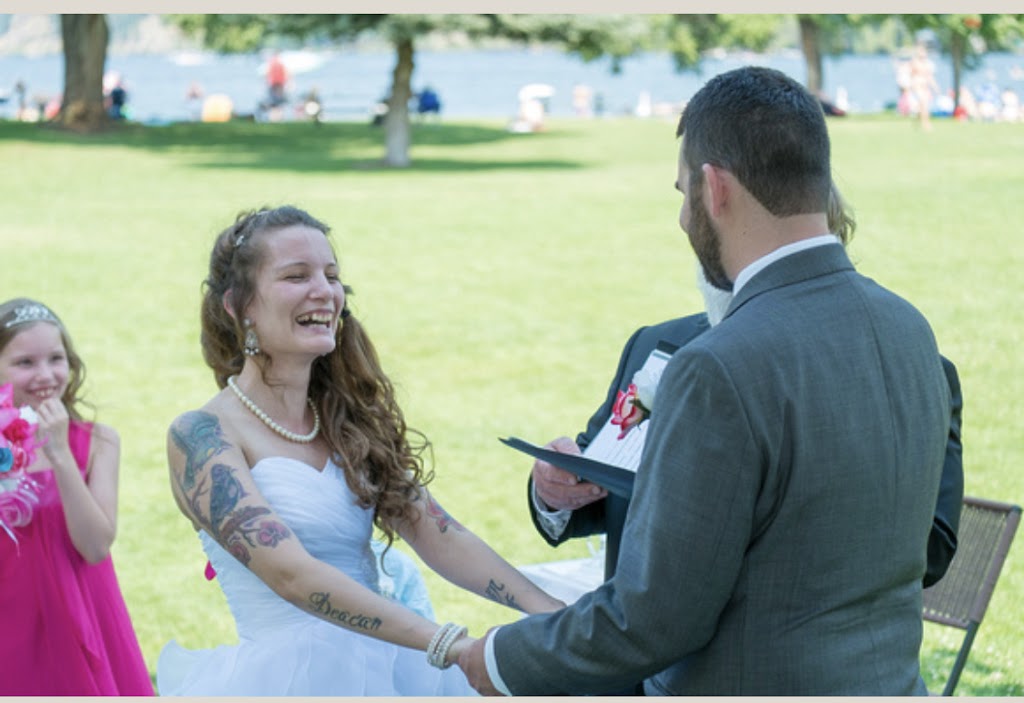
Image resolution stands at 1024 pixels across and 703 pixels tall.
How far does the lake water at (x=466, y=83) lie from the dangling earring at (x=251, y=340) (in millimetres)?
49839

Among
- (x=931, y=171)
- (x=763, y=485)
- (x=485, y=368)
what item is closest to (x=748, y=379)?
(x=763, y=485)

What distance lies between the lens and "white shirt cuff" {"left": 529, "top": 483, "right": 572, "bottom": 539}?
392 cm

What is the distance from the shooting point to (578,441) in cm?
411

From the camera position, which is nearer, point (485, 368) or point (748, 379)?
point (748, 379)

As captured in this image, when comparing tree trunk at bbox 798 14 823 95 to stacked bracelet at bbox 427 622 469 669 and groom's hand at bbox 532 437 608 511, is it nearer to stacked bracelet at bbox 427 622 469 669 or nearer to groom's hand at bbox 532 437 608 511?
groom's hand at bbox 532 437 608 511

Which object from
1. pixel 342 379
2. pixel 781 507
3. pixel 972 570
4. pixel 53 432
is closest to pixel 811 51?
pixel 972 570

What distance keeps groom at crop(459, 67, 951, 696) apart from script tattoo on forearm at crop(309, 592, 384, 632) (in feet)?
2.58

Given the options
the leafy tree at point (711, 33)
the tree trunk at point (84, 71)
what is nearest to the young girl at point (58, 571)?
the tree trunk at point (84, 71)

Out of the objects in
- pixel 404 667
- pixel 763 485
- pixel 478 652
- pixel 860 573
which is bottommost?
pixel 404 667

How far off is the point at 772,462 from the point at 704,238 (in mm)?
474

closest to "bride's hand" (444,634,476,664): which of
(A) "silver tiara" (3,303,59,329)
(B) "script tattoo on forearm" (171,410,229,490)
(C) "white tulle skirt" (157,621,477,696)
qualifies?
(C) "white tulle skirt" (157,621,477,696)

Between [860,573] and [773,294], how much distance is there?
552 millimetres

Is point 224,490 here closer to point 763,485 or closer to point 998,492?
point 763,485

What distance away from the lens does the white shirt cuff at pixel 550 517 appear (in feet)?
12.9
